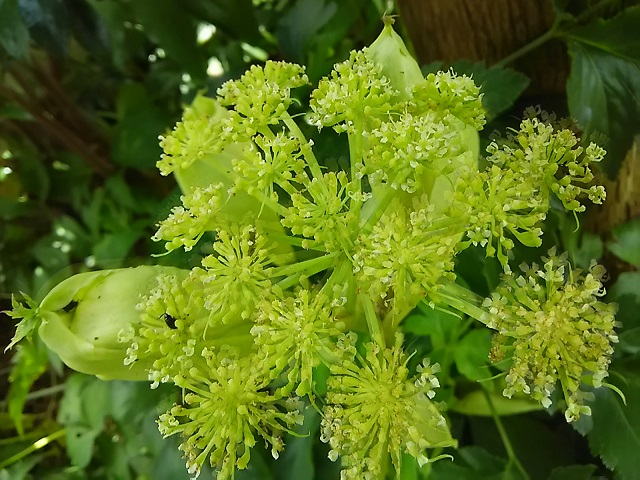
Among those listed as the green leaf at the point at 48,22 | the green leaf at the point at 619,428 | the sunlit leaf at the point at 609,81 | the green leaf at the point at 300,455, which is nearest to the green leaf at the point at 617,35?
the sunlit leaf at the point at 609,81

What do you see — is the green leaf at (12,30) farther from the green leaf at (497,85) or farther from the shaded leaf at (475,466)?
the shaded leaf at (475,466)

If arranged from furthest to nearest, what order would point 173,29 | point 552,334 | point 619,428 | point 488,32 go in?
point 173,29 < point 488,32 < point 619,428 < point 552,334

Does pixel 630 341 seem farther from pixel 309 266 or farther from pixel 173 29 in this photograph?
pixel 173 29

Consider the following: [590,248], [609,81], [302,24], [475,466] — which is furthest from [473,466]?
[302,24]

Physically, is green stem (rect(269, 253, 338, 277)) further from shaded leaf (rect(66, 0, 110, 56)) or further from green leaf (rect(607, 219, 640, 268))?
shaded leaf (rect(66, 0, 110, 56))

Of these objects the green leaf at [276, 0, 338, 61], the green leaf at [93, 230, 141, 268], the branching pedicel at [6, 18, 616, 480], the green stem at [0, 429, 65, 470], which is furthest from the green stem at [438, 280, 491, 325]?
the green stem at [0, 429, 65, 470]

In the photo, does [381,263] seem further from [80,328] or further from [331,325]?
[80,328]
